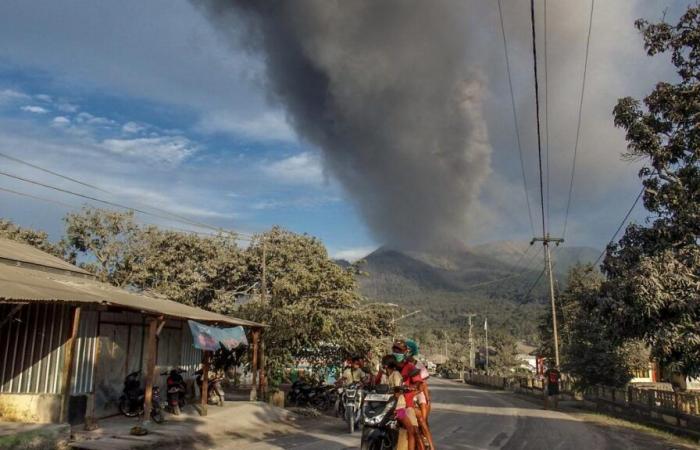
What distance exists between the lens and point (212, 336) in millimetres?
15766

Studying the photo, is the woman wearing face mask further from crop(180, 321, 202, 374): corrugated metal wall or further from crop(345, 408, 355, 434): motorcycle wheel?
crop(180, 321, 202, 374): corrugated metal wall

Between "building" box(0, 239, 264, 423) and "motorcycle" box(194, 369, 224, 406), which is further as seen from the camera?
"motorcycle" box(194, 369, 224, 406)

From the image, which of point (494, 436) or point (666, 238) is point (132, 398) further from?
point (666, 238)

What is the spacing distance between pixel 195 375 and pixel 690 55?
61.6 feet

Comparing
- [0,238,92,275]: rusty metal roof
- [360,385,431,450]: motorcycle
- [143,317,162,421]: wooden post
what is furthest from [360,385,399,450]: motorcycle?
[0,238,92,275]: rusty metal roof

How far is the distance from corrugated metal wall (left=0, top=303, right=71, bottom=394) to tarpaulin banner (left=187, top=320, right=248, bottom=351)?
335 cm

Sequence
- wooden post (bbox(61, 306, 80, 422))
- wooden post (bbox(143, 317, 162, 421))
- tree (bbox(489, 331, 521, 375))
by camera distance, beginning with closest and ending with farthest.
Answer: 1. wooden post (bbox(61, 306, 80, 422))
2. wooden post (bbox(143, 317, 162, 421))
3. tree (bbox(489, 331, 521, 375))

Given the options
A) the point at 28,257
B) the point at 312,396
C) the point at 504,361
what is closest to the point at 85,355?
the point at 28,257

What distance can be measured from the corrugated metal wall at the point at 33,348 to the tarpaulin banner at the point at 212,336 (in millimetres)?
3346

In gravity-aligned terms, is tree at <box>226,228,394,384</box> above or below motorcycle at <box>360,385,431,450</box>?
above

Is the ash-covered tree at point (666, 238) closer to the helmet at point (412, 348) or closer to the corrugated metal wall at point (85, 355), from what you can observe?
the helmet at point (412, 348)

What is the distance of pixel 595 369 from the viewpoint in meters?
31.9

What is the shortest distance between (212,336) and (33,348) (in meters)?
4.59

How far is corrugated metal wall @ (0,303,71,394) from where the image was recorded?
40.8ft
